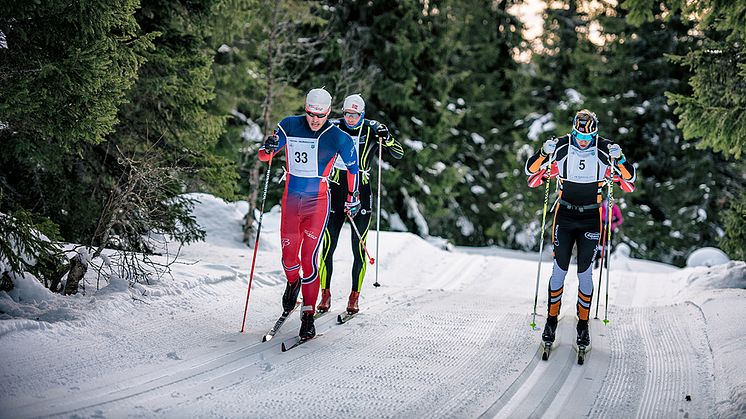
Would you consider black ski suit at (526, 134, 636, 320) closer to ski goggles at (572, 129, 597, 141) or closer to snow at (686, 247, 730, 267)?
ski goggles at (572, 129, 597, 141)

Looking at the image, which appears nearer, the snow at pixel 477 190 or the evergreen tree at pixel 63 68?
the evergreen tree at pixel 63 68

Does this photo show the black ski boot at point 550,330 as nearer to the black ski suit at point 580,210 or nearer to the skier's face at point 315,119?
the black ski suit at point 580,210

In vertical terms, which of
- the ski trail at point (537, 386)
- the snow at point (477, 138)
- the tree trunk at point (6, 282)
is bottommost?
the ski trail at point (537, 386)

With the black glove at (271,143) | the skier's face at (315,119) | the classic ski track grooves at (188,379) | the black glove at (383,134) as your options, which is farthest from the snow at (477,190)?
the black glove at (271,143)

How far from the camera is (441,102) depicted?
66.8ft

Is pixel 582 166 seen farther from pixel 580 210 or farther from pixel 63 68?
pixel 63 68

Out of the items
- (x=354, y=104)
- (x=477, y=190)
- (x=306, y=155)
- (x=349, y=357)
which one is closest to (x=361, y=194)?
(x=354, y=104)

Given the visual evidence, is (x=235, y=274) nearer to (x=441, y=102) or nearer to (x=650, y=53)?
(x=441, y=102)

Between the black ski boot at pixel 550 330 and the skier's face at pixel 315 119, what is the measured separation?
3.02 m

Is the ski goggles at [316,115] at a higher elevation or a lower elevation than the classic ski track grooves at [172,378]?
higher

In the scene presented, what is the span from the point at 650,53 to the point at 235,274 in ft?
65.1

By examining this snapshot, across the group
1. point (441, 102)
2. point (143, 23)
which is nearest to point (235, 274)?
point (143, 23)

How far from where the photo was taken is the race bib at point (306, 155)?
22.3 ft

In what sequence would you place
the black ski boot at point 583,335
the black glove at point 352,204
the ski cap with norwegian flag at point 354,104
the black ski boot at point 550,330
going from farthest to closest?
the ski cap with norwegian flag at point 354,104
the black glove at point 352,204
the black ski boot at point 550,330
the black ski boot at point 583,335
